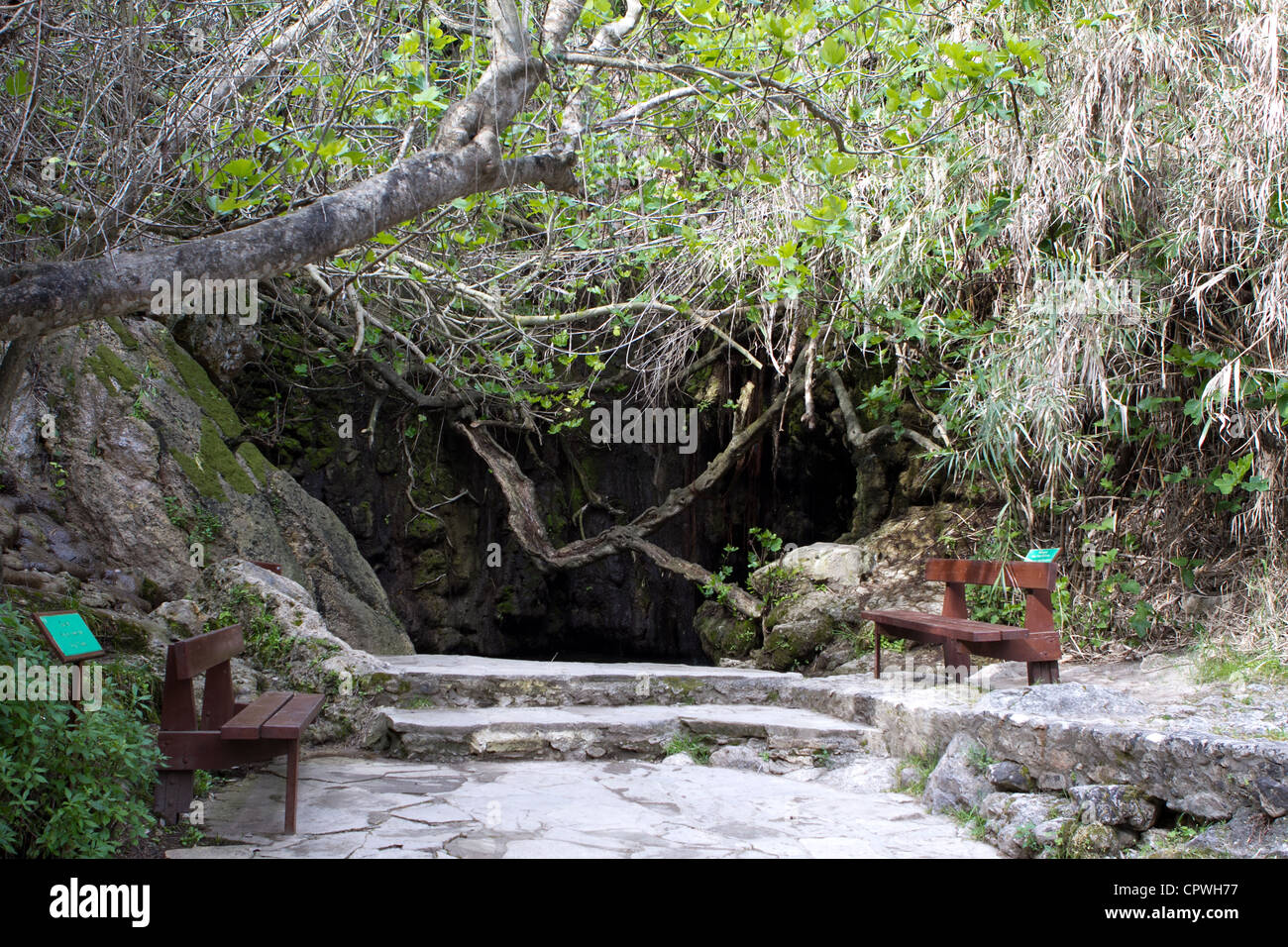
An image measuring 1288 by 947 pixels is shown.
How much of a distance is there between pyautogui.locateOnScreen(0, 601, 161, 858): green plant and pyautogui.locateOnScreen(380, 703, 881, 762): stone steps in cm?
189

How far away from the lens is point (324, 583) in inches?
252

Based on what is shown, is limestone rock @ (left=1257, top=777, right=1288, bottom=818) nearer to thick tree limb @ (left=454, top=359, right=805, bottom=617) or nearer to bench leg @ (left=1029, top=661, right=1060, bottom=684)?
bench leg @ (left=1029, top=661, right=1060, bottom=684)

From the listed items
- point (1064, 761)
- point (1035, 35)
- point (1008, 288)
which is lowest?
point (1064, 761)

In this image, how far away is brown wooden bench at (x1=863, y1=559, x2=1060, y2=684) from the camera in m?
4.58

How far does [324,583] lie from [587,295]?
399 cm

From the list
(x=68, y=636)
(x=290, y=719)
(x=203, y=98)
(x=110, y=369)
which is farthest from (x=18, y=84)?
(x=110, y=369)

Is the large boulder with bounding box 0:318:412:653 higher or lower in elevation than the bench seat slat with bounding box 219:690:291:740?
higher

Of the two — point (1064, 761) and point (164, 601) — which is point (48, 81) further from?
point (1064, 761)

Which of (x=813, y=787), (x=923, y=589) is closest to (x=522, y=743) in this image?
(x=813, y=787)

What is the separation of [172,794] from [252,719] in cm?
37

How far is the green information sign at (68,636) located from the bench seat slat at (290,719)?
24.5 inches

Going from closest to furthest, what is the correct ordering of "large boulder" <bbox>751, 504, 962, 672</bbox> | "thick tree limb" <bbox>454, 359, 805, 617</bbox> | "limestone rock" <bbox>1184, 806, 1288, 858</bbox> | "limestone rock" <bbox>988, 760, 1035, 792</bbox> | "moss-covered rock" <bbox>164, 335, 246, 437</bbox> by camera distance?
"limestone rock" <bbox>1184, 806, 1288, 858</bbox> < "limestone rock" <bbox>988, 760, 1035, 792</bbox> < "moss-covered rock" <bbox>164, 335, 246, 437</bbox> < "large boulder" <bbox>751, 504, 962, 672</bbox> < "thick tree limb" <bbox>454, 359, 805, 617</bbox>

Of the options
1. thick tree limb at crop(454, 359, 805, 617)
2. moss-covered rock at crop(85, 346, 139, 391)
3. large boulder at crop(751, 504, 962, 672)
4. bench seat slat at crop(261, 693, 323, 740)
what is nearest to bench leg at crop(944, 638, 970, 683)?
large boulder at crop(751, 504, 962, 672)

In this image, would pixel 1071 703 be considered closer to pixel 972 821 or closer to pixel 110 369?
pixel 972 821
